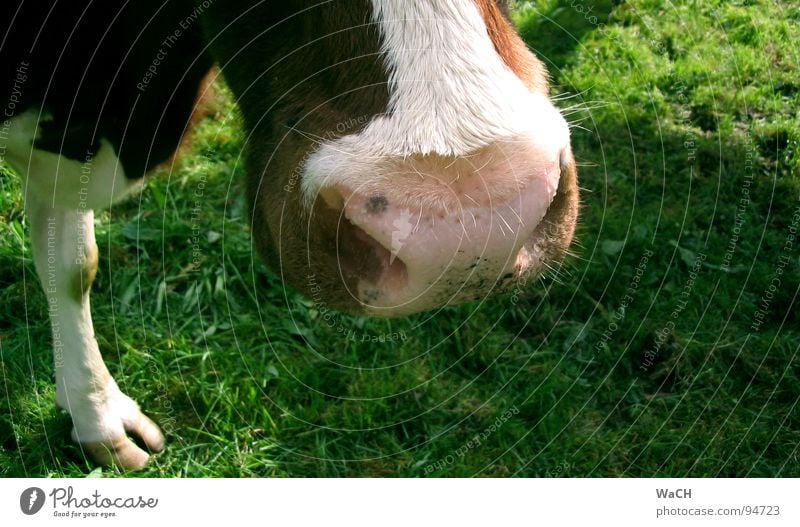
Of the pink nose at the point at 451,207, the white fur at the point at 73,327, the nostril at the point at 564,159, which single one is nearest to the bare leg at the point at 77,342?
the white fur at the point at 73,327

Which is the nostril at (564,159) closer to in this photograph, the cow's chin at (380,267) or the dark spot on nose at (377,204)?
the cow's chin at (380,267)

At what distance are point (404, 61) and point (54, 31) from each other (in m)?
1.25

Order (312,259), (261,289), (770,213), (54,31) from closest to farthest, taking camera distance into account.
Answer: (312,259)
(54,31)
(261,289)
(770,213)

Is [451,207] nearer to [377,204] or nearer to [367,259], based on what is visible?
[377,204]

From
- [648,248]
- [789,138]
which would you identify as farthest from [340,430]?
[789,138]

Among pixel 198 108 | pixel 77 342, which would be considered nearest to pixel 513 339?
pixel 198 108

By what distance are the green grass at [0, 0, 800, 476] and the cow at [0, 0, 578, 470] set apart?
840 millimetres

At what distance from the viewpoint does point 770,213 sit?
4.53 m

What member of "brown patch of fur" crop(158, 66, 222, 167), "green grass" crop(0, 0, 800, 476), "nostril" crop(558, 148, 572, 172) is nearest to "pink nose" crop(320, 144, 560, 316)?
"nostril" crop(558, 148, 572, 172)

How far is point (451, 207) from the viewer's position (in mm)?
1979
